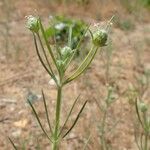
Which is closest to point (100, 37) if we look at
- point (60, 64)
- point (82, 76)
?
point (60, 64)

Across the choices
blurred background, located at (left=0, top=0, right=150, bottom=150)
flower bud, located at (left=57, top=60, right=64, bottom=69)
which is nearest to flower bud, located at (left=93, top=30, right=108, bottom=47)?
flower bud, located at (left=57, top=60, right=64, bottom=69)

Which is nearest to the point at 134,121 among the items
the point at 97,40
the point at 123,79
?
the point at 123,79

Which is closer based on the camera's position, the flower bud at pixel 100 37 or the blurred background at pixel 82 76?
the flower bud at pixel 100 37

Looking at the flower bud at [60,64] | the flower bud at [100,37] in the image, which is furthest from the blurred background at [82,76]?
the flower bud at [100,37]

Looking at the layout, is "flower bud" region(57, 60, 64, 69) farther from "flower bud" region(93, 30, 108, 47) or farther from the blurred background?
the blurred background

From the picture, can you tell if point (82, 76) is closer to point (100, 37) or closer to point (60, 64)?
point (60, 64)

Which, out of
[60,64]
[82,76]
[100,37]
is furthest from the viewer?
[82,76]

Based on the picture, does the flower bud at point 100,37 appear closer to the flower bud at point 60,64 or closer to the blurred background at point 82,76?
the flower bud at point 60,64

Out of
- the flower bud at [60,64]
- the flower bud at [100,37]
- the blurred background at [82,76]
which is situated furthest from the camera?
the blurred background at [82,76]

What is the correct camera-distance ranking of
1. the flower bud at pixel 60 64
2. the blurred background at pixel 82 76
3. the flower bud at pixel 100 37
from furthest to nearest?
the blurred background at pixel 82 76 < the flower bud at pixel 60 64 < the flower bud at pixel 100 37
